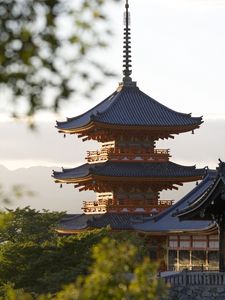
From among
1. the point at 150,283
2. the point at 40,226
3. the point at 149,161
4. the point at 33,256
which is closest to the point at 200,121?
the point at 149,161

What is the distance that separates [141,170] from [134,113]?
3.77 meters

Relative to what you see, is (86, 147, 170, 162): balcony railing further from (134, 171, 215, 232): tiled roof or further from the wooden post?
the wooden post

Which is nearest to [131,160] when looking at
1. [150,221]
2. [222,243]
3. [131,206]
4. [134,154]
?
[134,154]

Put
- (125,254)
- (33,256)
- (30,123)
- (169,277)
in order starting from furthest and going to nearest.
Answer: (33,256) < (169,277) < (125,254) < (30,123)

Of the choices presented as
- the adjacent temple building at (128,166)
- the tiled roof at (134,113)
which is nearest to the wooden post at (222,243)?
the adjacent temple building at (128,166)

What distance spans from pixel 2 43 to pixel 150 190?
151 feet

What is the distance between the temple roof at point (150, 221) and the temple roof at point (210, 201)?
778 centimetres

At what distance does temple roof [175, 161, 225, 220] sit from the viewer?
31.5 metres

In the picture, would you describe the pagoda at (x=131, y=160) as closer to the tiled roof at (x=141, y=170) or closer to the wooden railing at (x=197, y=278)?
the tiled roof at (x=141, y=170)

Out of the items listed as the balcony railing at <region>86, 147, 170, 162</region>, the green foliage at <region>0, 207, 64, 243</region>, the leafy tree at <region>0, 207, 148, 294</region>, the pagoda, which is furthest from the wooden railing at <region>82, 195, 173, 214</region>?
the leafy tree at <region>0, 207, 148, 294</region>

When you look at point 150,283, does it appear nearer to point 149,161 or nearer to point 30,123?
point 30,123

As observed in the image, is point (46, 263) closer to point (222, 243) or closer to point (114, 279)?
point (222, 243)

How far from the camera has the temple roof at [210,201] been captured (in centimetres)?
3148

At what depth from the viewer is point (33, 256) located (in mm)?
36125
